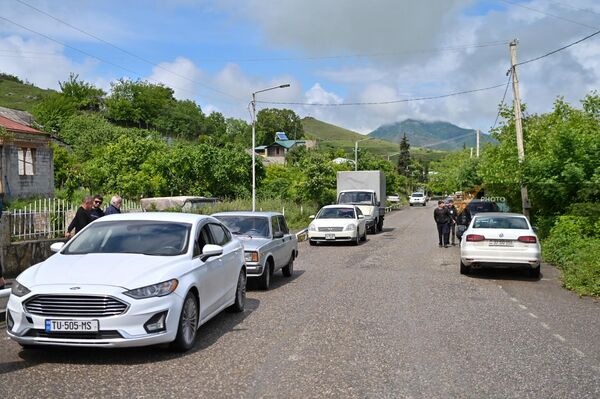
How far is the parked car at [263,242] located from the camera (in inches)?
454

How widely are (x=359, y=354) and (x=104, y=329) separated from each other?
2.74 m

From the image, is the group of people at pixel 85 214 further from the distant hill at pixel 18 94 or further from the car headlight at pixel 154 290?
the distant hill at pixel 18 94

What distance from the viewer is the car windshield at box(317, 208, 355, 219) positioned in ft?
77.0

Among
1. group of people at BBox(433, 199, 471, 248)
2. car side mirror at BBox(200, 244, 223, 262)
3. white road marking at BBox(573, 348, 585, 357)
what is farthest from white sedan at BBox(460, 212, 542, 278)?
car side mirror at BBox(200, 244, 223, 262)

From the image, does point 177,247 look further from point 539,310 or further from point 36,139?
point 36,139

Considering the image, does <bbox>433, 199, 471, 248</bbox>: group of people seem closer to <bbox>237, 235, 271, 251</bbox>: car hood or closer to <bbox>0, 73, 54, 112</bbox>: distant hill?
<bbox>237, 235, 271, 251</bbox>: car hood

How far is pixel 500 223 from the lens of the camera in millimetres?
14461

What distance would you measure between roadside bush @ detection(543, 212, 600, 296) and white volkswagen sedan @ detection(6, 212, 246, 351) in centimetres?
788

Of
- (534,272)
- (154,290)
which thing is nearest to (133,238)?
(154,290)

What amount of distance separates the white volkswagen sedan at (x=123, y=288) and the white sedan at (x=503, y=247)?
25.0ft

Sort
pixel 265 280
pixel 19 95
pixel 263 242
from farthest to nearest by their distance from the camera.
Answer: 1. pixel 19 95
2. pixel 263 242
3. pixel 265 280

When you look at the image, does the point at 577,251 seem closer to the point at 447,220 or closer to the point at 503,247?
the point at 503,247

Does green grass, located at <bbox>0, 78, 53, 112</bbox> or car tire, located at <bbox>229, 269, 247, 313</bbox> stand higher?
green grass, located at <bbox>0, 78, 53, 112</bbox>

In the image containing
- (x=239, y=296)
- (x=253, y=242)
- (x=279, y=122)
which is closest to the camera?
(x=239, y=296)
